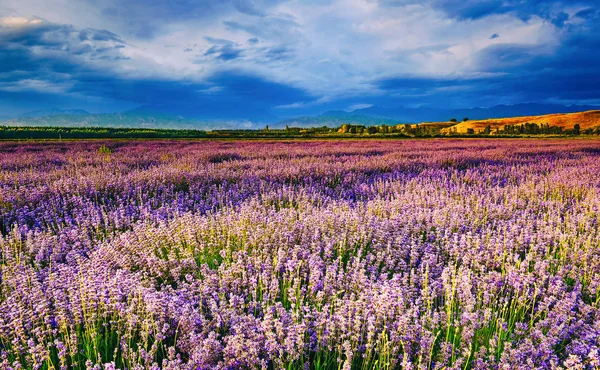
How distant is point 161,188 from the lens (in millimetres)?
6926

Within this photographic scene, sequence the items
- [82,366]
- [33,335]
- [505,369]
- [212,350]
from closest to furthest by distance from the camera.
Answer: [505,369] → [212,350] → [82,366] → [33,335]

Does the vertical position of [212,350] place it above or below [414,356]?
Result: above

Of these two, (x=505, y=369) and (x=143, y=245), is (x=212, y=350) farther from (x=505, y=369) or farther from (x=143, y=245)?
(x=143, y=245)

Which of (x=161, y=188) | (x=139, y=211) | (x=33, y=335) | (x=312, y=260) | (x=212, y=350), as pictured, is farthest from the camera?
(x=161, y=188)

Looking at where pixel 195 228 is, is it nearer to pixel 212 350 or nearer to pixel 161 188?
pixel 212 350

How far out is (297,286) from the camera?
253 centimetres

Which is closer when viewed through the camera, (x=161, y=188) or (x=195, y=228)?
(x=195, y=228)

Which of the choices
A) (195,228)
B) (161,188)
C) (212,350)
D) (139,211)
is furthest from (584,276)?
(161,188)

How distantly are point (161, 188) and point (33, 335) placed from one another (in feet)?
16.1

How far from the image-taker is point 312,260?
9.27 ft

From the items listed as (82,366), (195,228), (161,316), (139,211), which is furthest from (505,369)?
(139,211)

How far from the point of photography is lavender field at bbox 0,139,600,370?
6.26 feet

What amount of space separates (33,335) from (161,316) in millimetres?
900

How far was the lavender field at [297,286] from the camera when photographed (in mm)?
1909
